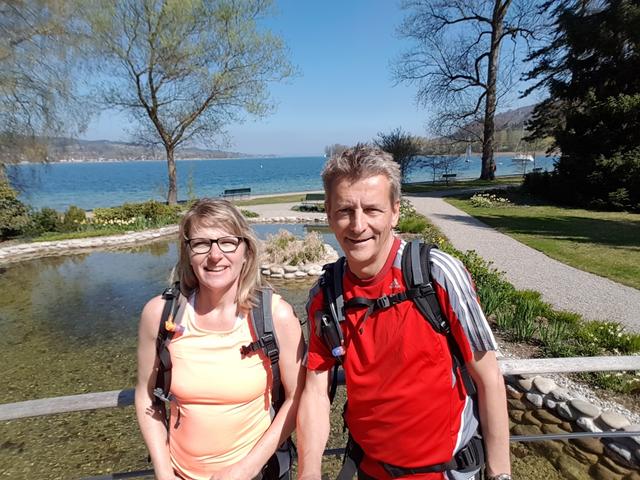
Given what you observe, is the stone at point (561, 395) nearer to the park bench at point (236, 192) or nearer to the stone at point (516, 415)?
the stone at point (516, 415)

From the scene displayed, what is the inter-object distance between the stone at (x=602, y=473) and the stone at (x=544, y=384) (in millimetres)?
947

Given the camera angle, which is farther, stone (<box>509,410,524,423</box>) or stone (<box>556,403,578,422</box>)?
stone (<box>509,410,524,423</box>)

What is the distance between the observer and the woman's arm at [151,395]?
6.18ft

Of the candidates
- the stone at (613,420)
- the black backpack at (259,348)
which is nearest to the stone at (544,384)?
the stone at (613,420)

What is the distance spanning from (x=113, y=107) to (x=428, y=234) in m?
21.2

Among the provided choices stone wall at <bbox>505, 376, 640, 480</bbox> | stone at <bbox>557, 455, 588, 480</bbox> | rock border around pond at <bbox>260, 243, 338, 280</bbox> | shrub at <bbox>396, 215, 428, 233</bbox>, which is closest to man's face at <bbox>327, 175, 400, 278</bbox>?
stone wall at <bbox>505, 376, 640, 480</bbox>

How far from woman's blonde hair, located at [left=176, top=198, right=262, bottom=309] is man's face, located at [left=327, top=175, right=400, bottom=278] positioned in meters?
0.62

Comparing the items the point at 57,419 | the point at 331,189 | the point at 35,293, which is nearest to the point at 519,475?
the point at 331,189

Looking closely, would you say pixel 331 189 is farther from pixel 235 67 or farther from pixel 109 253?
pixel 235 67

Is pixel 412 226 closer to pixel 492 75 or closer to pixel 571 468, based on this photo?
pixel 571 468

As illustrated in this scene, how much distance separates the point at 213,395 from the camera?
72.4 inches

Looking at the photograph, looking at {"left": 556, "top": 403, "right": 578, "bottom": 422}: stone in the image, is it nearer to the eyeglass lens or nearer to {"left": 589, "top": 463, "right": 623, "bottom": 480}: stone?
{"left": 589, "top": 463, "right": 623, "bottom": 480}: stone

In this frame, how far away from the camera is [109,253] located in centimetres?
1461

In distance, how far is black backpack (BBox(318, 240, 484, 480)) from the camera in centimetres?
151
